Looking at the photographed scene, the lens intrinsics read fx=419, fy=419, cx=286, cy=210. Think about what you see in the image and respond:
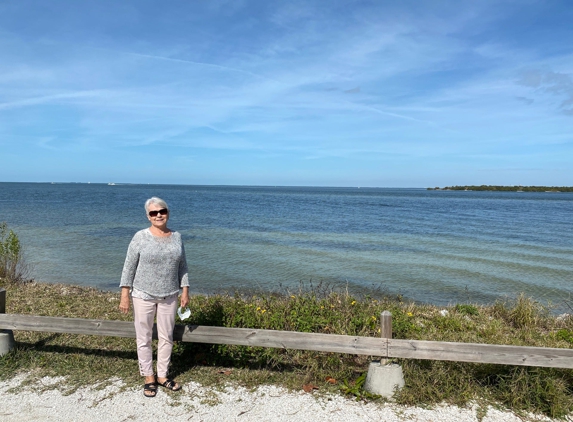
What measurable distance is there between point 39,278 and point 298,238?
1337cm

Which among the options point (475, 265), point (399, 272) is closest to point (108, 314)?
point (399, 272)

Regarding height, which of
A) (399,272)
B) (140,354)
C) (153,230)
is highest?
(153,230)

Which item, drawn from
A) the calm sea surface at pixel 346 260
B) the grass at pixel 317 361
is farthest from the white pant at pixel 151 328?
the calm sea surface at pixel 346 260

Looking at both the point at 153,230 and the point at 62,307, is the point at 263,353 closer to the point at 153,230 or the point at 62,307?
the point at 153,230

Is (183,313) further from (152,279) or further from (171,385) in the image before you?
(171,385)

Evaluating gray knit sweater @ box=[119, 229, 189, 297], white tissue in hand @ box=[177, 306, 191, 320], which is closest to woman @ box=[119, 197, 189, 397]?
gray knit sweater @ box=[119, 229, 189, 297]

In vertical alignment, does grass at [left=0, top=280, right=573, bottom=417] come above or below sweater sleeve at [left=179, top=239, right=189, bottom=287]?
below

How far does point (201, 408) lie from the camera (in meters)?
4.53

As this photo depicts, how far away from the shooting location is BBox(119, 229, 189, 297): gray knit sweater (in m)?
4.56

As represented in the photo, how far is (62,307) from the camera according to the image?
7.97 m

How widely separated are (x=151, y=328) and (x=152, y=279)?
0.63 metres

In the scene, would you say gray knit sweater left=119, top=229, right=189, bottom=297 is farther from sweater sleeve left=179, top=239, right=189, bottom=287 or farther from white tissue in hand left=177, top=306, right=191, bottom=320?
white tissue in hand left=177, top=306, right=191, bottom=320

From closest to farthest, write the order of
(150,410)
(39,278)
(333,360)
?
(150,410), (333,360), (39,278)

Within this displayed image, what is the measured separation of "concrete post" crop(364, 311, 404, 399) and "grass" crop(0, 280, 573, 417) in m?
0.11
